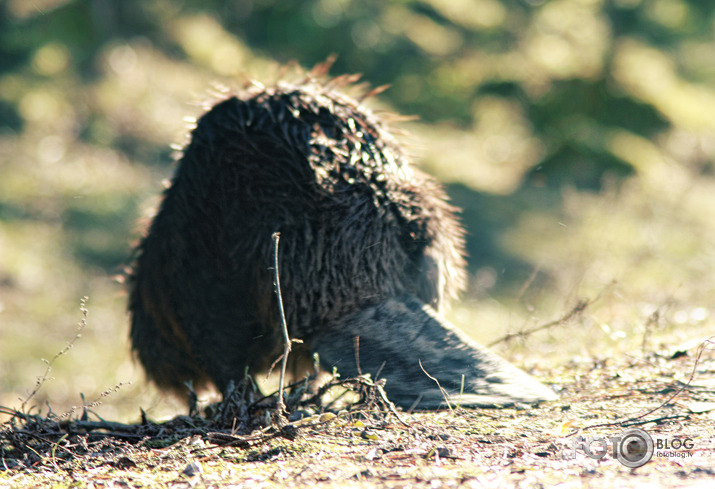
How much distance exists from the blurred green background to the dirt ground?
113 cm

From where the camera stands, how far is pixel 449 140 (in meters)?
12.6

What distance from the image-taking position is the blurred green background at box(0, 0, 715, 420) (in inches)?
295

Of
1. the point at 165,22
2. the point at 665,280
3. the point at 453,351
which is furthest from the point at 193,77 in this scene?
the point at 453,351

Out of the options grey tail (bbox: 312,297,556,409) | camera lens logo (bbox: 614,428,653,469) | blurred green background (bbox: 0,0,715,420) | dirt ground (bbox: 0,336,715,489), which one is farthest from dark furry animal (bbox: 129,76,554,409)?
blurred green background (bbox: 0,0,715,420)

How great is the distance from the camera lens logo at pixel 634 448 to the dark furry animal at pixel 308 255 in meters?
0.51

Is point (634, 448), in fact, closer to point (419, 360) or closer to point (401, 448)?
point (401, 448)

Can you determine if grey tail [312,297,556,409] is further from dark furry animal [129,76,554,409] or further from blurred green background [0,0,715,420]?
blurred green background [0,0,715,420]

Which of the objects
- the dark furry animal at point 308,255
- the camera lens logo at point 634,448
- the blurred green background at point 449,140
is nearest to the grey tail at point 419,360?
the dark furry animal at point 308,255

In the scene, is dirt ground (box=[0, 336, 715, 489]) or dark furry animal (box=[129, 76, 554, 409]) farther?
dark furry animal (box=[129, 76, 554, 409])

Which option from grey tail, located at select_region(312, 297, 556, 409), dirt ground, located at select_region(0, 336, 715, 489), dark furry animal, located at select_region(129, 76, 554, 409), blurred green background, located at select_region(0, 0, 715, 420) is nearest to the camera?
dirt ground, located at select_region(0, 336, 715, 489)

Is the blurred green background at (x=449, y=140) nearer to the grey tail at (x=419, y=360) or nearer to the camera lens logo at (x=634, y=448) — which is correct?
the grey tail at (x=419, y=360)

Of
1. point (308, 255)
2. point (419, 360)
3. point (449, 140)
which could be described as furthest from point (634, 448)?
point (449, 140)

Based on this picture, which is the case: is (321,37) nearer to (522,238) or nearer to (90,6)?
(90,6)

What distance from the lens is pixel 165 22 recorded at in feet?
45.0
